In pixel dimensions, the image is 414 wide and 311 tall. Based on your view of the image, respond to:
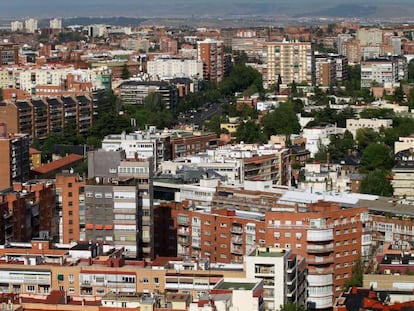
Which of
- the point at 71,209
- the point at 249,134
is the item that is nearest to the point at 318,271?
the point at 71,209

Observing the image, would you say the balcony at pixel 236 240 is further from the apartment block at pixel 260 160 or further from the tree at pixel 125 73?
the tree at pixel 125 73

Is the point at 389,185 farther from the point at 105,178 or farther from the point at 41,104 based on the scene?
the point at 41,104

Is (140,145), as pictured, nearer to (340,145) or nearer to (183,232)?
(340,145)

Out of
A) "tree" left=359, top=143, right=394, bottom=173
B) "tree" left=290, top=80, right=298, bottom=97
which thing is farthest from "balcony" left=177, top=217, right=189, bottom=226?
"tree" left=290, top=80, right=298, bottom=97

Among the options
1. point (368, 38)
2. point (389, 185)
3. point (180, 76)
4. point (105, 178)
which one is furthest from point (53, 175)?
point (368, 38)

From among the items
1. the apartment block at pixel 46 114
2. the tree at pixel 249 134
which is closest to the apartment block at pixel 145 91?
the apartment block at pixel 46 114

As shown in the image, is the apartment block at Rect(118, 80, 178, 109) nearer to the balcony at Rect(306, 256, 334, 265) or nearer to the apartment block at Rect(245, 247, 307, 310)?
the balcony at Rect(306, 256, 334, 265)
